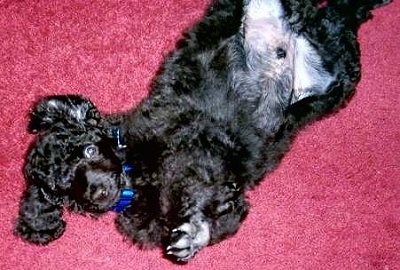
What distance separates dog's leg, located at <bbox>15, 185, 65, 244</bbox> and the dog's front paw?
531 mm

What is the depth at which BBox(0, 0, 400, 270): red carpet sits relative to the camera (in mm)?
2725

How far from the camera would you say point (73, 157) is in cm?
216

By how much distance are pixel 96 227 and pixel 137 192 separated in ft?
1.76

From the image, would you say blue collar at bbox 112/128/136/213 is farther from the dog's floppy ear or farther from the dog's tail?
the dog's tail

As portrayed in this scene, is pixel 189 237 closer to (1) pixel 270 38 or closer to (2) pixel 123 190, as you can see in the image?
(2) pixel 123 190

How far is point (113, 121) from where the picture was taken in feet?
7.76

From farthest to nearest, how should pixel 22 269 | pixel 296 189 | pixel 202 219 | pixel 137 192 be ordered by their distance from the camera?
pixel 296 189 → pixel 22 269 → pixel 137 192 → pixel 202 219

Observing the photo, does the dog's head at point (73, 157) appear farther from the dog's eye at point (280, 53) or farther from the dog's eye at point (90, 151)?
the dog's eye at point (280, 53)

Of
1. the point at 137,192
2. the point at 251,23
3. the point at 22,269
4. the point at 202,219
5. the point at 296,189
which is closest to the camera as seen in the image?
the point at 202,219

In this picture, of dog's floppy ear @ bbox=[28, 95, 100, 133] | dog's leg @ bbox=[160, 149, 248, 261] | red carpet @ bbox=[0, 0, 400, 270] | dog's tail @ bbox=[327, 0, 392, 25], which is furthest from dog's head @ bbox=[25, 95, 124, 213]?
dog's tail @ bbox=[327, 0, 392, 25]

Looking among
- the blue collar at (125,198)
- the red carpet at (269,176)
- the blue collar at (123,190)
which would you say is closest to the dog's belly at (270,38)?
the red carpet at (269,176)

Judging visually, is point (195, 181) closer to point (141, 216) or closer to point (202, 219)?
point (202, 219)

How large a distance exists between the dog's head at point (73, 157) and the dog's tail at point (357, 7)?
1.23 m

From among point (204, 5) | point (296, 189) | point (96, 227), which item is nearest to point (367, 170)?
point (296, 189)
